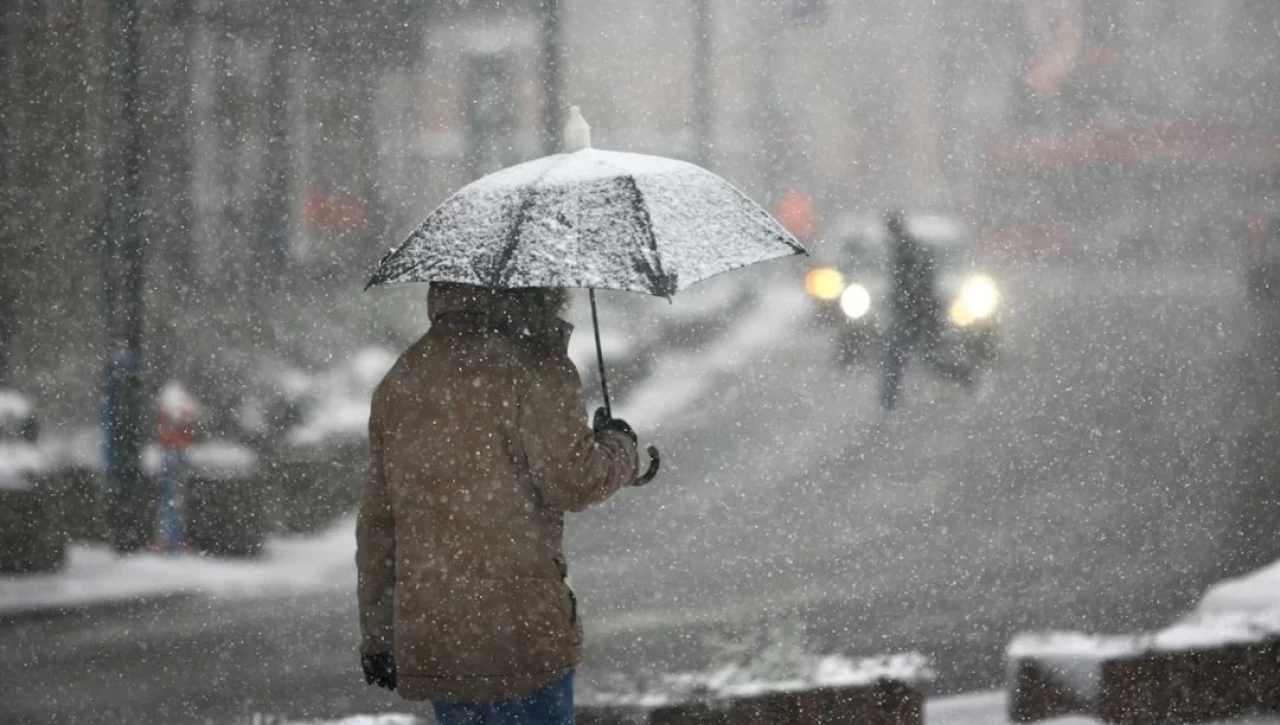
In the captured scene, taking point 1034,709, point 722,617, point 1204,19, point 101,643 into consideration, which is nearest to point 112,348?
point 101,643

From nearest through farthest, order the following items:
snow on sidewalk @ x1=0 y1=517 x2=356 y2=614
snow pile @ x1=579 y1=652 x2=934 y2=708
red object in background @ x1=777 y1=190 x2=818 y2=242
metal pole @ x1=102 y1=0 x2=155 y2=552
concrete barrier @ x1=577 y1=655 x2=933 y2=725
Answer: concrete barrier @ x1=577 y1=655 x2=933 y2=725 → snow pile @ x1=579 y1=652 x2=934 y2=708 → snow on sidewalk @ x1=0 y1=517 x2=356 y2=614 → metal pole @ x1=102 y1=0 x2=155 y2=552 → red object in background @ x1=777 y1=190 x2=818 y2=242

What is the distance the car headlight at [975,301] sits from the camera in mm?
14641

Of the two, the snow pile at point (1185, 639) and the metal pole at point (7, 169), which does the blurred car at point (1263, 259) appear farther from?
the metal pole at point (7, 169)

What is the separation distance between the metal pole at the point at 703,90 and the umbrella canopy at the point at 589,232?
434 inches

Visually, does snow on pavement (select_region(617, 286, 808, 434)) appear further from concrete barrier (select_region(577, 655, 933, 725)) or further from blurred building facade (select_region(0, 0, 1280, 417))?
concrete barrier (select_region(577, 655, 933, 725))

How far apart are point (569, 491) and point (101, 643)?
494cm

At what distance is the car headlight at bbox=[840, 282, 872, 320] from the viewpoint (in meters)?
14.7

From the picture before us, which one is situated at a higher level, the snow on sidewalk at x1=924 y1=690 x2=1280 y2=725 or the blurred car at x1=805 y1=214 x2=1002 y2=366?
the blurred car at x1=805 y1=214 x2=1002 y2=366

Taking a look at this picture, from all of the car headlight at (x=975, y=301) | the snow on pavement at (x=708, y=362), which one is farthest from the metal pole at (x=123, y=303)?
the car headlight at (x=975, y=301)

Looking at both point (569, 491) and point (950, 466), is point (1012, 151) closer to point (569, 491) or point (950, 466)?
point (950, 466)

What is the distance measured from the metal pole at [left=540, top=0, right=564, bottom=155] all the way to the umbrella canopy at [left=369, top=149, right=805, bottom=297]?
28.3 ft

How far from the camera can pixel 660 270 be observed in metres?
2.72

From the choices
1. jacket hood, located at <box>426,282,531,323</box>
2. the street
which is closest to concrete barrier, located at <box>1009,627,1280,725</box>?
the street

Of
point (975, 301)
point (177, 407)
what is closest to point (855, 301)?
point (975, 301)
